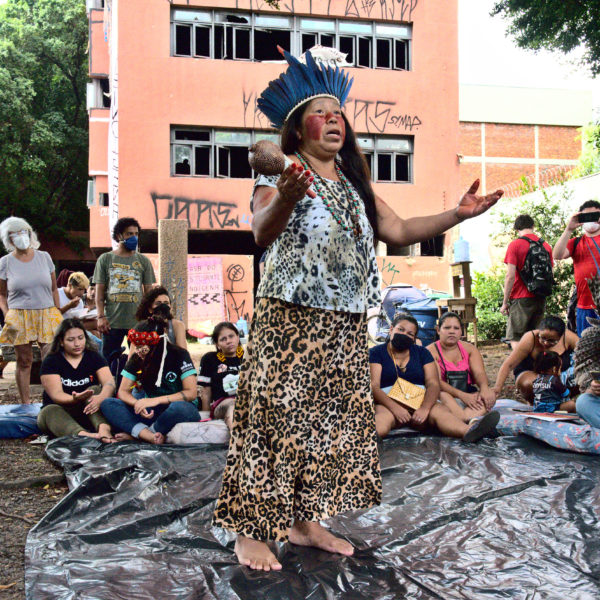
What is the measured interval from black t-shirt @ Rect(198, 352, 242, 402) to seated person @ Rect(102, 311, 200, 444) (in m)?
0.37

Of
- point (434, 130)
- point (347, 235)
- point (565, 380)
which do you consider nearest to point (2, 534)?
point (347, 235)

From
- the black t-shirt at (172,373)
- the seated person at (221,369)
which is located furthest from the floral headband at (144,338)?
the seated person at (221,369)

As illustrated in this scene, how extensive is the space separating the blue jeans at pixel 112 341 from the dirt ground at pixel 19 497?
4.37ft

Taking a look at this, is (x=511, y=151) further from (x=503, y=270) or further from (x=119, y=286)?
(x=119, y=286)

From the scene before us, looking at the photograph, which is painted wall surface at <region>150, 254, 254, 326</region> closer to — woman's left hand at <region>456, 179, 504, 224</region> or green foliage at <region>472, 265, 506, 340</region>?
green foliage at <region>472, 265, 506, 340</region>

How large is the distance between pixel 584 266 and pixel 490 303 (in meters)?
7.41

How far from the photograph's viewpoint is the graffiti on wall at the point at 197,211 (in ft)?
55.8

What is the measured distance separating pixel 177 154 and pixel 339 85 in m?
15.0

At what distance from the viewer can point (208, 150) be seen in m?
17.5

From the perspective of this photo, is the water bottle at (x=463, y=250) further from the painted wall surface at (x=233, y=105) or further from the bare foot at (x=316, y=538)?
the bare foot at (x=316, y=538)

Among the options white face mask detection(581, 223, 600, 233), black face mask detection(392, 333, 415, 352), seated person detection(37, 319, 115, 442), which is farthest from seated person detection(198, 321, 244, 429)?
white face mask detection(581, 223, 600, 233)

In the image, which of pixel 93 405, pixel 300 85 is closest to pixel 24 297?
pixel 93 405

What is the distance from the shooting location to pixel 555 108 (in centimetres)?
3173

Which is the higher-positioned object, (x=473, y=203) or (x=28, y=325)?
(x=473, y=203)
